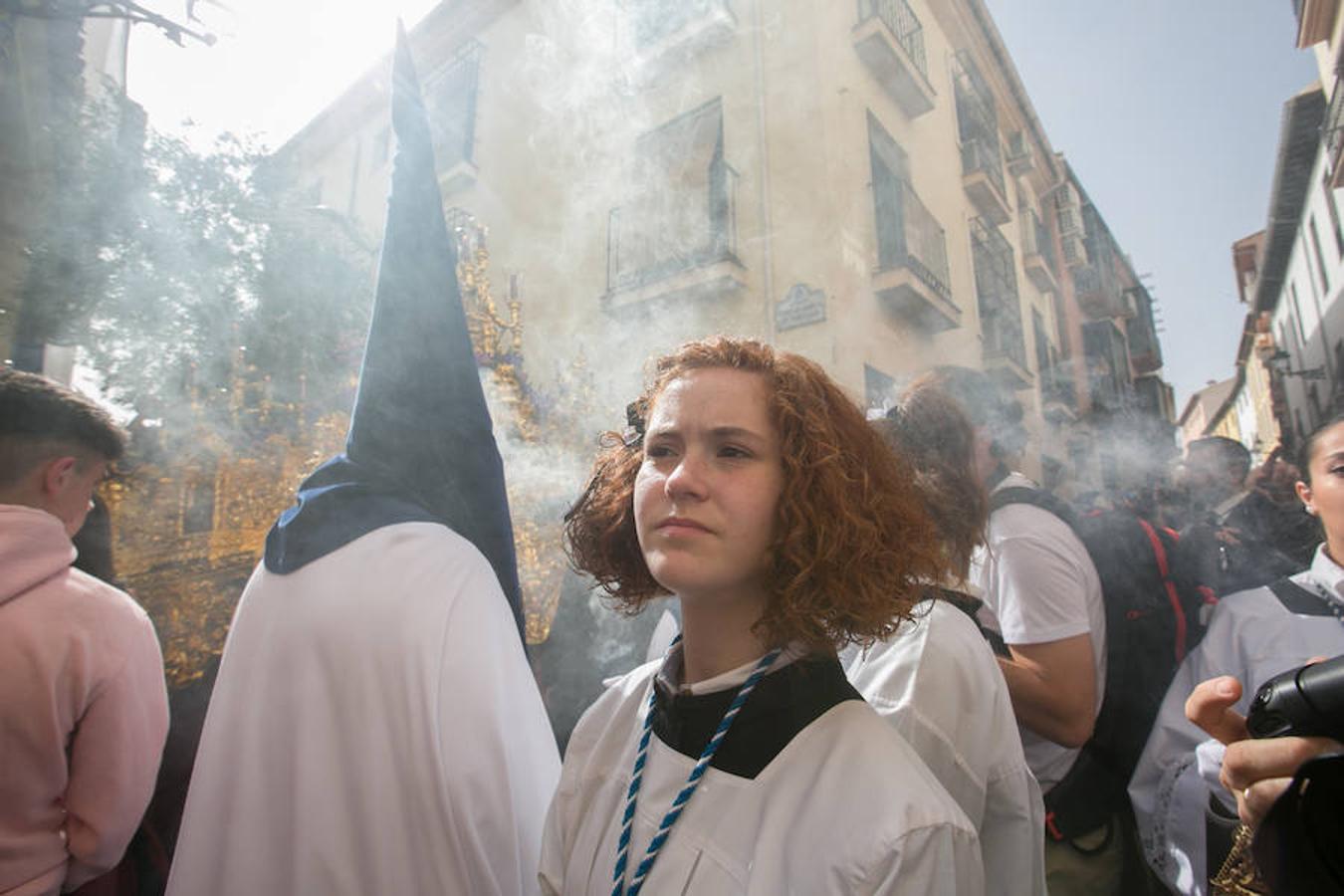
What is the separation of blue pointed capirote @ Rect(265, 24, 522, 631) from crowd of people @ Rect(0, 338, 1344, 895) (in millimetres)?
86

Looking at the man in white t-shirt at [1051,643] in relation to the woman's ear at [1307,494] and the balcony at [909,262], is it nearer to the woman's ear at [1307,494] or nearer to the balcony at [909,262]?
the woman's ear at [1307,494]

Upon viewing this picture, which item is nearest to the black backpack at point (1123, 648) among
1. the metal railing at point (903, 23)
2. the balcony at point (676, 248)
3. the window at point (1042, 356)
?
the balcony at point (676, 248)

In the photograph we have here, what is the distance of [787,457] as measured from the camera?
38.6 inches

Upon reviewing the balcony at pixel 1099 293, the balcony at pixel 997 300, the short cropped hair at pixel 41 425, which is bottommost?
the short cropped hair at pixel 41 425

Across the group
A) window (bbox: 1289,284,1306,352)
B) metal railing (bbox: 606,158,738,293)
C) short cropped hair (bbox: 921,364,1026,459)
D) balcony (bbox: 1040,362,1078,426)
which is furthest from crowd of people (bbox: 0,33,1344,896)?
metal railing (bbox: 606,158,738,293)

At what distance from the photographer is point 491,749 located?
3.41 ft

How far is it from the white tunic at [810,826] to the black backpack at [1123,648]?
1257 mm

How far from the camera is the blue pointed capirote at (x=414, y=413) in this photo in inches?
47.1

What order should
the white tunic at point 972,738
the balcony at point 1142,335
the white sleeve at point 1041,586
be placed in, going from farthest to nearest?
the balcony at point 1142,335
the white sleeve at point 1041,586
the white tunic at point 972,738

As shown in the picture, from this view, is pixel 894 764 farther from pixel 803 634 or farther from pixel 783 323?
pixel 783 323

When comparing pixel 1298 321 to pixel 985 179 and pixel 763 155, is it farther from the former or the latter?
pixel 763 155

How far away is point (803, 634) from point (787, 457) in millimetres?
270

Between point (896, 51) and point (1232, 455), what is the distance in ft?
11.8

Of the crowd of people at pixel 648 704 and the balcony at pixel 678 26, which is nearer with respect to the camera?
the crowd of people at pixel 648 704
